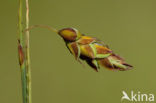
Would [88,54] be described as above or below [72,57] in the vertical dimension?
above

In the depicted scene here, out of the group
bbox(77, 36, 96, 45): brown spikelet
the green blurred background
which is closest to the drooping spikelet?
bbox(77, 36, 96, 45): brown spikelet

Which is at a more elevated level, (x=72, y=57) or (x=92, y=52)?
(x=92, y=52)

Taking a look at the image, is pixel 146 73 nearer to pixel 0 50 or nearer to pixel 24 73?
pixel 0 50

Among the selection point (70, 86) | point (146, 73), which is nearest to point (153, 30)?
point (146, 73)

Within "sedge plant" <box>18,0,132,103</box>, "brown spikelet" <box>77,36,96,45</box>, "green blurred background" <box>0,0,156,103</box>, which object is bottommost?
"green blurred background" <box>0,0,156,103</box>

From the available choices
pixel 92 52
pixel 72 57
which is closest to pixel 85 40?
pixel 92 52

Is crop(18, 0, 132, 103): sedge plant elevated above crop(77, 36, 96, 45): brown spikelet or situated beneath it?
situated beneath

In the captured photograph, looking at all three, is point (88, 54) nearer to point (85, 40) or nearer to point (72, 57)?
point (85, 40)

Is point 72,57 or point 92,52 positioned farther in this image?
point 72,57

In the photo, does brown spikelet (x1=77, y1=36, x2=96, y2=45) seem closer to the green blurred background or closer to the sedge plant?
the sedge plant
